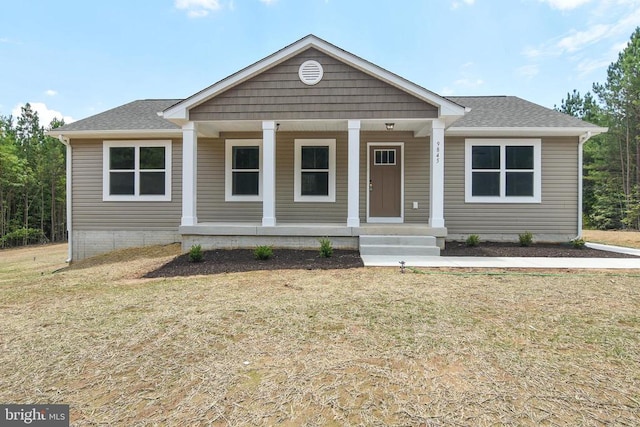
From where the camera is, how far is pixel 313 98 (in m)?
7.59

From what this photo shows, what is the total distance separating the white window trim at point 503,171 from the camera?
8.83 m

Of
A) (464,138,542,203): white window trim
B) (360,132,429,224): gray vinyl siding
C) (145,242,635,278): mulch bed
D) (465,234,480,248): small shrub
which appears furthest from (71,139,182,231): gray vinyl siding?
(464,138,542,203): white window trim

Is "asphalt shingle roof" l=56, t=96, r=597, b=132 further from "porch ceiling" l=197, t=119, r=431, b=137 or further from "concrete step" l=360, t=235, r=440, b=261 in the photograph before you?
"concrete step" l=360, t=235, r=440, b=261

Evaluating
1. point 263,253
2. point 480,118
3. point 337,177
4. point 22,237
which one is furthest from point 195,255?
point 22,237

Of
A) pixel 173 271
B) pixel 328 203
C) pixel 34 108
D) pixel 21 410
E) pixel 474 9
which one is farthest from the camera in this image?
pixel 34 108

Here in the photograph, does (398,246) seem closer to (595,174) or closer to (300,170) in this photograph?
(300,170)

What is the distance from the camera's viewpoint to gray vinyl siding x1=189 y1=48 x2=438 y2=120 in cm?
752

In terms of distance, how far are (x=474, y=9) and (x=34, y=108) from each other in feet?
128

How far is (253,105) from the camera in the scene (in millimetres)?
7684

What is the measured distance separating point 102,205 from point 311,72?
7160mm

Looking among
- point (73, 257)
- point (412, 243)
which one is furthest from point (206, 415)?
point (73, 257)

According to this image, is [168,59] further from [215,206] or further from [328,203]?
[328,203]

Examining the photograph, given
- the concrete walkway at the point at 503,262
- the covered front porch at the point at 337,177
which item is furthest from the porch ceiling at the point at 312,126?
the concrete walkway at the point at 503,262

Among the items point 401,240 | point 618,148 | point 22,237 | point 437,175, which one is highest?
point 618,148
